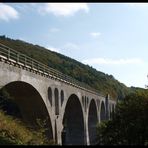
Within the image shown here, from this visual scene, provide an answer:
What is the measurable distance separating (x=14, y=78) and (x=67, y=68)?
123 m

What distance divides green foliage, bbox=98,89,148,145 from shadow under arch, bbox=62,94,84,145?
3480cm

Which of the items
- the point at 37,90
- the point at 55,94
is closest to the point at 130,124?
the point at 37,90

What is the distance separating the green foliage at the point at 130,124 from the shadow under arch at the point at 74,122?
3480 centimetres

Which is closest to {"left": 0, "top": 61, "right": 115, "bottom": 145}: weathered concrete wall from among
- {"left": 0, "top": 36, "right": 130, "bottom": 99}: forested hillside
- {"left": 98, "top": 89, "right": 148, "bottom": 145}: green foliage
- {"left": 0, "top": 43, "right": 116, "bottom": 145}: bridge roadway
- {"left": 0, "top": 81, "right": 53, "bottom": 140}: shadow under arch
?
{"left": 0, "top": 43, "right": 116, "bottom": 145}: bridge roadway

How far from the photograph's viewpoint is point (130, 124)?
764 inches

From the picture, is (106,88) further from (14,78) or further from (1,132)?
(1,132)

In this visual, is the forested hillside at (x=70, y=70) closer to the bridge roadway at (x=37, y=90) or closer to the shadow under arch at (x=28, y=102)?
the bridge roadway at (x=37, y=90)

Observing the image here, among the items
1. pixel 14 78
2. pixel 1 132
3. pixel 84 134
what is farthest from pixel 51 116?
pixel 84 134

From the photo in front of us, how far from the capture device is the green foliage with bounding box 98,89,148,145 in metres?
18.2

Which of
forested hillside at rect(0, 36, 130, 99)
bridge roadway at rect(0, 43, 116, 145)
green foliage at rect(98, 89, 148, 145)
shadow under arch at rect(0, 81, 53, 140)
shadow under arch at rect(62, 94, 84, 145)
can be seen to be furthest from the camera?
forested hillside at rect(0, 36, 130, 99)

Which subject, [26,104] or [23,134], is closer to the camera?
[23,134]

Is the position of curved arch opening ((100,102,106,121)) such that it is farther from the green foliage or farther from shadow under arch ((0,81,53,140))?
the green foliage

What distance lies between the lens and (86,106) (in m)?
62.8

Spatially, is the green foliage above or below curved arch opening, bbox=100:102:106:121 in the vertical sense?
below
